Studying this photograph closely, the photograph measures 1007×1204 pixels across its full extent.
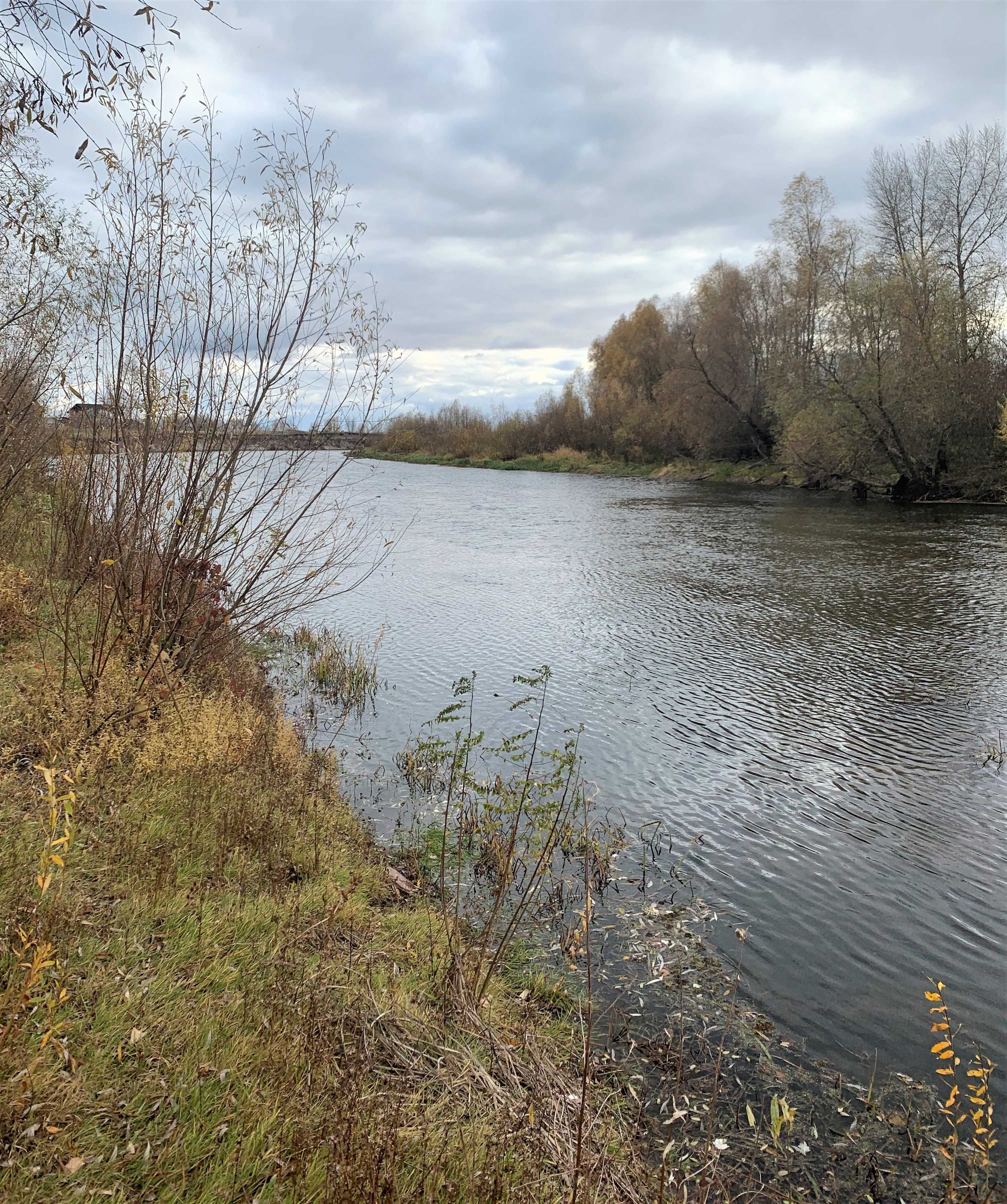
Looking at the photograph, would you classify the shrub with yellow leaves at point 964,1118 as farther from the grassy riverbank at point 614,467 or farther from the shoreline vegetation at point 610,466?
the shoreline vegetation at point 610,466

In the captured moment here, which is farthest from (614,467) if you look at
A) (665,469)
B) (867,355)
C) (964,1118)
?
(964,1118)

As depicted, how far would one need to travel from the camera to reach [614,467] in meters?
62.6

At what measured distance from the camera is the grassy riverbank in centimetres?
4900

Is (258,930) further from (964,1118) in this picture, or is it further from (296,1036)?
(964,1118)

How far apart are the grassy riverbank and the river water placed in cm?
2386

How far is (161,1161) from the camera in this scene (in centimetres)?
243

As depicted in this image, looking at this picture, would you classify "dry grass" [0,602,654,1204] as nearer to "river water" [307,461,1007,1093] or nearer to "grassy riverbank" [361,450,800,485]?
"river water" [307,461,1007,1093]

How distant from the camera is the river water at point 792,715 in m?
5.69

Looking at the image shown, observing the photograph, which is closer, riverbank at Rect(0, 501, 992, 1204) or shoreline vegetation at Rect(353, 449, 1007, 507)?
riverbank at Rect(0, 501, 992, 1204)

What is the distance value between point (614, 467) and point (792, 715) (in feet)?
176

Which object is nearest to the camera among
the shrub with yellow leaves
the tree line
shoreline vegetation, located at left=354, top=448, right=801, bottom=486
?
the shrub with yellow leaves

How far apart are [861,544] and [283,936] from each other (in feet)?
77.8

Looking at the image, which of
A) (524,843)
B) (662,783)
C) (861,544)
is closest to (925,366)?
(861,544)

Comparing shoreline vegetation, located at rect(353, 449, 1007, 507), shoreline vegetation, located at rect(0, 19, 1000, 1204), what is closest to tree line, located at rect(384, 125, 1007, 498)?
shoreline vegetation, located at rect(353, 449, 1007, 507)
